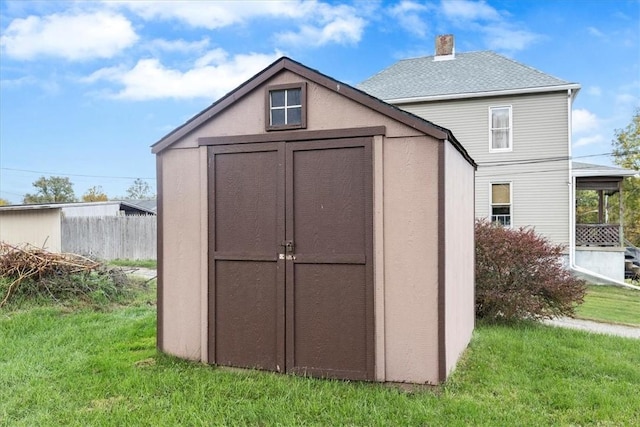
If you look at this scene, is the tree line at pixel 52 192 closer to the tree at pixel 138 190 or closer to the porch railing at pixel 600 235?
the tree at pixel 138 190

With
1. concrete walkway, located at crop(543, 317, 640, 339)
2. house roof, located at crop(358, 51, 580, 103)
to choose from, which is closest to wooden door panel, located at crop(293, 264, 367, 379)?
concrete walkway, located at crop(543, 317, 640, 339)

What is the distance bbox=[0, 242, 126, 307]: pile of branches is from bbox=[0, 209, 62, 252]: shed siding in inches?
223

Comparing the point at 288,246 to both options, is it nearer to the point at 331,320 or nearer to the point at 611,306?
the point at 331,320

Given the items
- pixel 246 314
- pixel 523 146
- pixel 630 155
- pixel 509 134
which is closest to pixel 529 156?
pixel 523 146

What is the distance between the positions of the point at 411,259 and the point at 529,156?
11882 mm

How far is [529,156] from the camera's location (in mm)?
13828

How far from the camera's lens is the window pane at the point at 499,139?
1411 cm

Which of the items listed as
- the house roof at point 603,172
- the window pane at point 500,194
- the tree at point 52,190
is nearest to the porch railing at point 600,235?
the house roof at point 603,172

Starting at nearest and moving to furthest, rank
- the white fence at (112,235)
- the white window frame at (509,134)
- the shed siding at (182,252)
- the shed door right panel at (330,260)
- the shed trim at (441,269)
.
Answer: the shed trim at (441,269), the shed door right panel at (330,260), the shed siding at (182,252), the white window frame at (509,134), the white fence at (112,235)

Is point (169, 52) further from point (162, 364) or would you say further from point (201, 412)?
point (201, 412)

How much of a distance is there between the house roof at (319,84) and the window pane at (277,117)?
1.05ft

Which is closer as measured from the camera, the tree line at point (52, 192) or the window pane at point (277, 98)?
the window pane at point (277, 98)

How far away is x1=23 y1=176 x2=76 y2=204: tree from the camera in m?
33.6

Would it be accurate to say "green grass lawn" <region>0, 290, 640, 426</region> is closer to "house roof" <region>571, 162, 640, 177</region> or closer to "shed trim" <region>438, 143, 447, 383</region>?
"shed trim" <region>438, 143, 447, 383</region>
